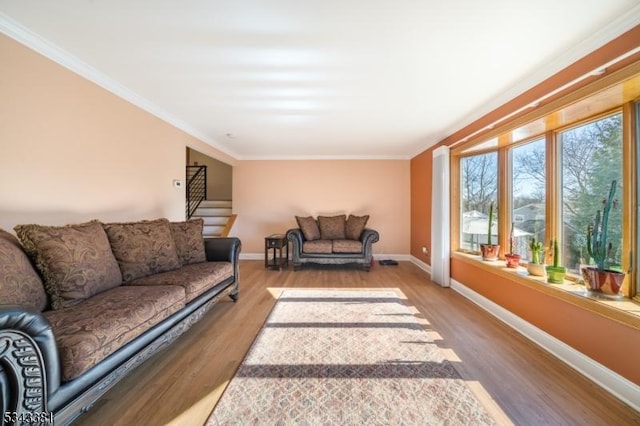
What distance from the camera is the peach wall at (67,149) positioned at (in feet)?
5.55

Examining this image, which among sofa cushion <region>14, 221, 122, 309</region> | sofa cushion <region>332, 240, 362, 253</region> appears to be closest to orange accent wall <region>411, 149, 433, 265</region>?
sofa cushion <region>332, 240, 362, 253</region>

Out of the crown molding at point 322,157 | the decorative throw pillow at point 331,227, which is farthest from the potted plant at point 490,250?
the crown molding at point 322,157

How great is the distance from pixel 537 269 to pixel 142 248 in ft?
12.2

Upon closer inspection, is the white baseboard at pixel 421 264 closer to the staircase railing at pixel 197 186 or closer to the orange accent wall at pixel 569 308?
the orange accent wall at pixel 569 308

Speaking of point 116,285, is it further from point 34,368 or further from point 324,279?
point 324,279

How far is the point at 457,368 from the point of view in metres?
1.73

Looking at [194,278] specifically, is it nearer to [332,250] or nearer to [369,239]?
[332,250]

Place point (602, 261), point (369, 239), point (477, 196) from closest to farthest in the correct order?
point (602, 261) < point (477, 196) < point (369, 239)

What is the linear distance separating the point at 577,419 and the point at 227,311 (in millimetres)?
2852

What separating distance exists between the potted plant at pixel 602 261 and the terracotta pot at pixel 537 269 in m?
0.47

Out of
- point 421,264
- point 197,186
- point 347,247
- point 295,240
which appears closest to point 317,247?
point 295,240

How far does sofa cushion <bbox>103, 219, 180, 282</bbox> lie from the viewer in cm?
205

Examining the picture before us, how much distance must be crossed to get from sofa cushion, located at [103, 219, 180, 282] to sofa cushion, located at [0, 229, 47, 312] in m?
0.58

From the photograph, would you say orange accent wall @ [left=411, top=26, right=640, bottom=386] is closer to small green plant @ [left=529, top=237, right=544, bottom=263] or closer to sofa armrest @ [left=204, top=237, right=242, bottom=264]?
small green plant @ [left=529, top=237, right=544, bottom=263]
